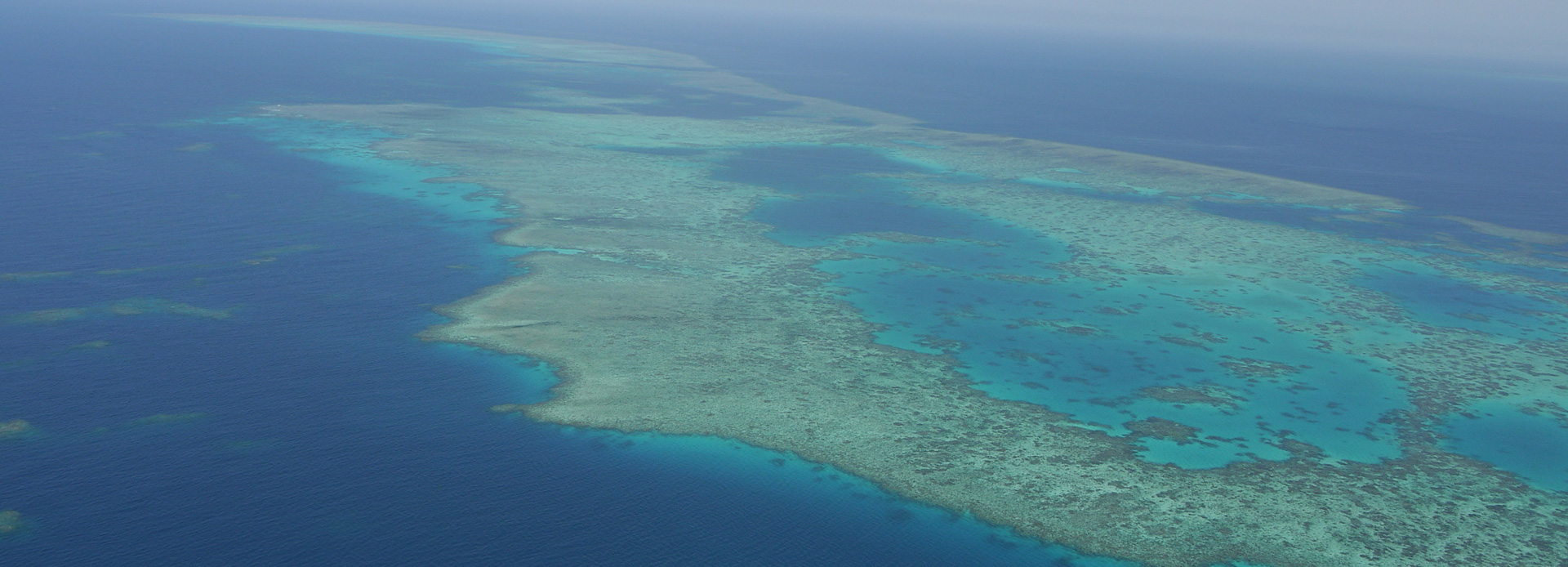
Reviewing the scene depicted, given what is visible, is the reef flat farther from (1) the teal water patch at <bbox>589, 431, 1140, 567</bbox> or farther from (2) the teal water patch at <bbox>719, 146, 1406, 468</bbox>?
(1) the teal water patch at <bbox>589, 431, 1140, 567</bbox>

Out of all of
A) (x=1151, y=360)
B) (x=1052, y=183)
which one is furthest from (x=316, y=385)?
(x=1052, y=183)

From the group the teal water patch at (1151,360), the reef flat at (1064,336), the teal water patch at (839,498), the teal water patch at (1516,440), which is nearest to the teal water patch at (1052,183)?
the reef flat at (1064,336)

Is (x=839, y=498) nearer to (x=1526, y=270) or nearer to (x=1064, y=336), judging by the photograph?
(x=1064, y=336)

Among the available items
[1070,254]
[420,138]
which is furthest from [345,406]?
[420,138]

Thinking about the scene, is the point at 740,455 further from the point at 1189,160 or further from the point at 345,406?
the point at 1189,160

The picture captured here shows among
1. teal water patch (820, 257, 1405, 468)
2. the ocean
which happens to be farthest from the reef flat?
the ocean
